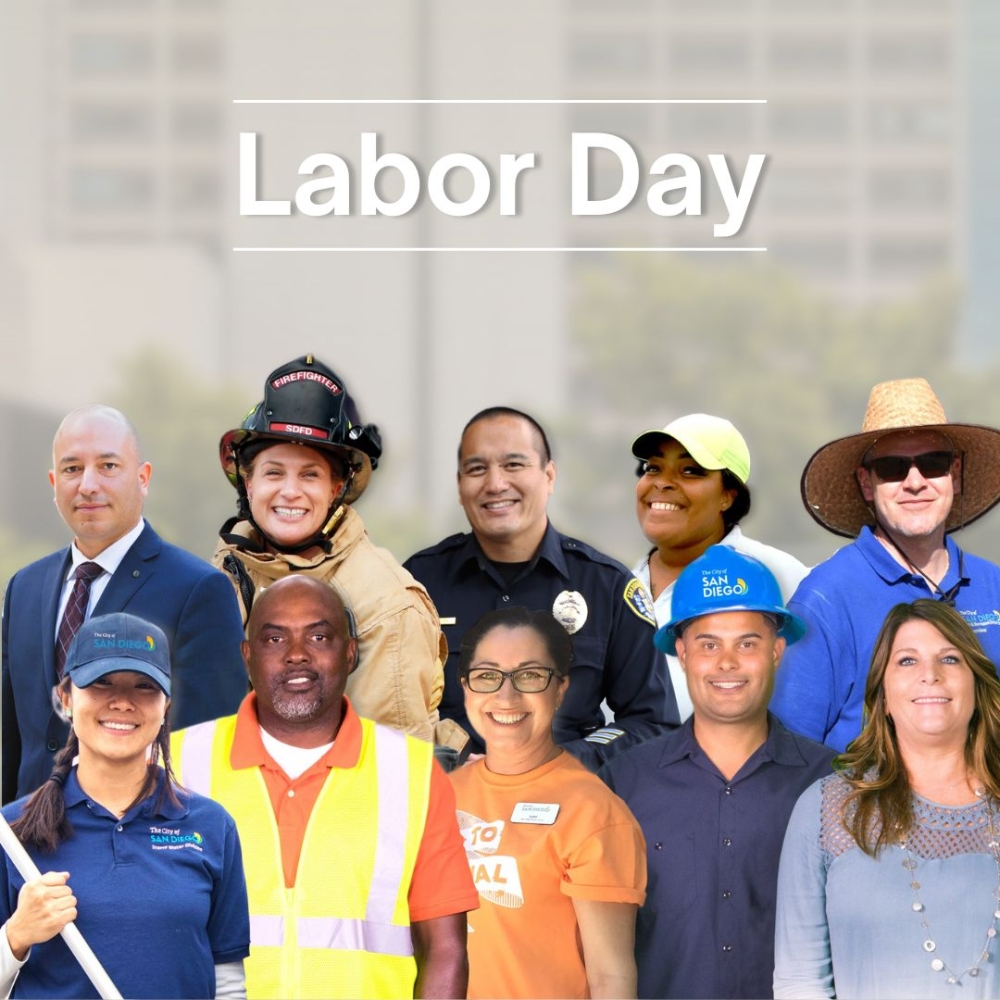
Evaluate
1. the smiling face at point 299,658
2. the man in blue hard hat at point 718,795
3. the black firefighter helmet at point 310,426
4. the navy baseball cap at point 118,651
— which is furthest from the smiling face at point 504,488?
the navy baseball cap at point 118,651

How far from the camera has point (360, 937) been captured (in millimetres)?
5742

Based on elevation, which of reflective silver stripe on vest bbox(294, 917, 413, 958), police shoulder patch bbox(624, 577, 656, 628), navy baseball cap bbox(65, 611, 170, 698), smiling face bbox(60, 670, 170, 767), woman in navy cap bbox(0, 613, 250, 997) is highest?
police shoulder patch bbox(624, 577, 656, 628)

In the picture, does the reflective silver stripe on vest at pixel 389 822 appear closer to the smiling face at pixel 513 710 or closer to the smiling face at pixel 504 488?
the smiling face at pixel 513 710

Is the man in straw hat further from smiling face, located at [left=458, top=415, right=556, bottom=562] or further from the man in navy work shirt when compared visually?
smiling face, located at [left=458, top=415, right=556, bottom=562]

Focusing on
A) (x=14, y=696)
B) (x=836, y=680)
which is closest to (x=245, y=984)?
(x=14, y=696)

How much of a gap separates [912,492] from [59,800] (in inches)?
115

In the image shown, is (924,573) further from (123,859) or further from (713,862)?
(123,859)

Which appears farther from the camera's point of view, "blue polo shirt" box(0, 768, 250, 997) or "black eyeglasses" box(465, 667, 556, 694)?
"black eyeglasses" box(465, 667, 556, 694)

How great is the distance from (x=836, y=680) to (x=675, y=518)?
100 centimetres

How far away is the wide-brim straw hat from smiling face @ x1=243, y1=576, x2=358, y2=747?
1.86 meters

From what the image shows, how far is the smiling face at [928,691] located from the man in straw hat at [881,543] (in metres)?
0.59

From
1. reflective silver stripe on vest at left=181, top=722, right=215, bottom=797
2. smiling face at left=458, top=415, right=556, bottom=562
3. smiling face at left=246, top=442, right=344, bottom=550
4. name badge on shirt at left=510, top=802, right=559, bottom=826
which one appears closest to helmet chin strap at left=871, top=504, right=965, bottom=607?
smiling face at left=458, top=415, right=556, bottom=562

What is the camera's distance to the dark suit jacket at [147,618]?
6.35 metres

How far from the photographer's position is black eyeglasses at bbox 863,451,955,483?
6.67 metres
